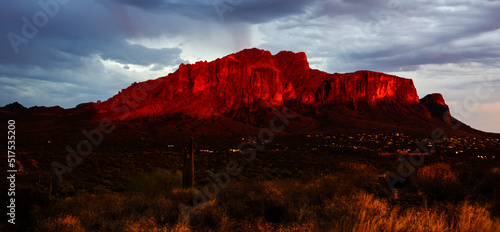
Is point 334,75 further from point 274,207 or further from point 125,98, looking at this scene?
point 274,207

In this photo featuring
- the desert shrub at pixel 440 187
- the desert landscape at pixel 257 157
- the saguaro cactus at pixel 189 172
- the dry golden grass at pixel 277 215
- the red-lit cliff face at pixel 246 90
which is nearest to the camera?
the dry golden grass at pixel 277 215

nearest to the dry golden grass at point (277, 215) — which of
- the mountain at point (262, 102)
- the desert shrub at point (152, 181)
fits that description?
the desert shrub at point (152, 181)

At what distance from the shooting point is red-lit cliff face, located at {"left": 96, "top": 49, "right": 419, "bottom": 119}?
431 feet

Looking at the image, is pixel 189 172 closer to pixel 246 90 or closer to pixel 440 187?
pixel 440 187

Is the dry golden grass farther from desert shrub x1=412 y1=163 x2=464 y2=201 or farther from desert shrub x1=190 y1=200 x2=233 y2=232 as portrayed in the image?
desert shrub x1=412 y1=163 x2=464 y2=201

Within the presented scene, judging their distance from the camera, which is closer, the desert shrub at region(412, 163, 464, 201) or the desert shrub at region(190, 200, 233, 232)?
the desert shrub at region(190, 200, 233, 232)

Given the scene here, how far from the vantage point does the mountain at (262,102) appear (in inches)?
4471

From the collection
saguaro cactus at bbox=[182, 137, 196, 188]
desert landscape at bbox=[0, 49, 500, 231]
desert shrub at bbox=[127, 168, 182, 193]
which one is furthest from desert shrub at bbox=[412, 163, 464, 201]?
desert shrub at bbox=[127, 168, 182, 193]

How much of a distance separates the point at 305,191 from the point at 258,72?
14040cm

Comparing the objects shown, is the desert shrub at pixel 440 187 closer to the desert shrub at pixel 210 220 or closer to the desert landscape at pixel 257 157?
the desert landscape at pixel 257 157

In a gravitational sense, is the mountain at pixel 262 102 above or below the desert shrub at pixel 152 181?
above

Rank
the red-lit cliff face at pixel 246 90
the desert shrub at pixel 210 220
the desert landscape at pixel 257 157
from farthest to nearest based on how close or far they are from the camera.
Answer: the red-lit cliff face at pixel 246 90, the desert landscape at pixel 257 157, the desert shrub at pixel 210 220

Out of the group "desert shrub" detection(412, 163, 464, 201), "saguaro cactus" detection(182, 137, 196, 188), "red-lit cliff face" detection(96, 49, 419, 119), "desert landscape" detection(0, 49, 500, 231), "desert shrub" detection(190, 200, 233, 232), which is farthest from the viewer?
"red-lit cliff face" detection(96, 49, 419, 119)

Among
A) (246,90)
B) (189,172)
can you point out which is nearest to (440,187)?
(189,172)
